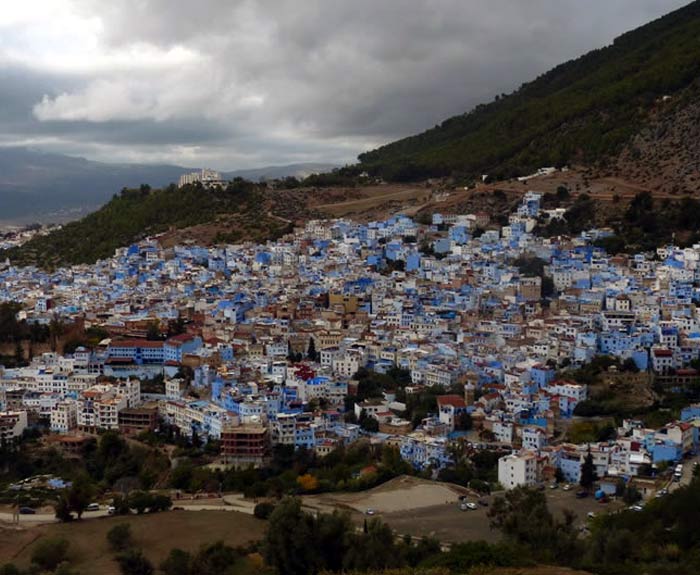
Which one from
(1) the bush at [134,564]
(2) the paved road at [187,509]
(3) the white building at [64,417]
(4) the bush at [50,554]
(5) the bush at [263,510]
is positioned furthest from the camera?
(3) the white building at [64,417]

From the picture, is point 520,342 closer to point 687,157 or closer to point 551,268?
point 551,268

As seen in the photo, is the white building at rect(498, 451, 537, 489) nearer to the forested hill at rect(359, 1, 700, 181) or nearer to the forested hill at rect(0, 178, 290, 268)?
the forested hill at rect(0, 178, 290, 268)

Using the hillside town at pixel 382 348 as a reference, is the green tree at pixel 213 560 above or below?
below

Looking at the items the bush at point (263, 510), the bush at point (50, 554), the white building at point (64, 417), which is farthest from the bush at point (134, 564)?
the white building at point (64, 417)

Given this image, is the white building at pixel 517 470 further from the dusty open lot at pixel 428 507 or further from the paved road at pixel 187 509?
the paved road at pixel 187 509

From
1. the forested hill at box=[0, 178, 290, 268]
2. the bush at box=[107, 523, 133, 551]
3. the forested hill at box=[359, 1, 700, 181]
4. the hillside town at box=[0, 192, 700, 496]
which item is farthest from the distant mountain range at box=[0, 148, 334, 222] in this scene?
the bush at box=[107, 523, 133, 551]

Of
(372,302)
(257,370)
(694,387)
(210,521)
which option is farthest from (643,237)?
(210,521)

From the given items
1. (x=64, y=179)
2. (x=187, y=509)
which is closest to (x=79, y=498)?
(x=187, y=509)
